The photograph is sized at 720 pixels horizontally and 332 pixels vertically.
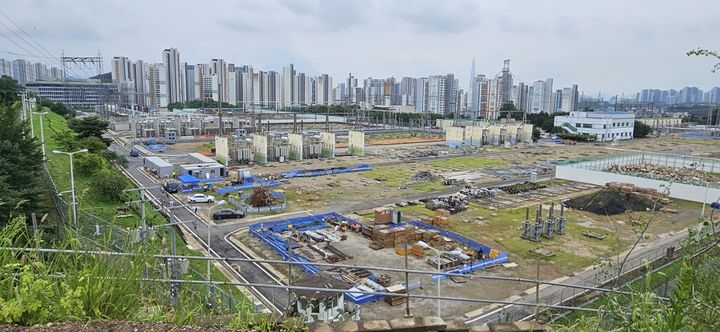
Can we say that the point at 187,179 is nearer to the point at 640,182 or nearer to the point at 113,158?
the point at 113,158

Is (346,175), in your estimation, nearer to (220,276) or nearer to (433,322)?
(220,276)

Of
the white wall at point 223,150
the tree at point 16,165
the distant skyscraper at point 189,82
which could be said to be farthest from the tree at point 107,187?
the distant skyscraper at point 189,82

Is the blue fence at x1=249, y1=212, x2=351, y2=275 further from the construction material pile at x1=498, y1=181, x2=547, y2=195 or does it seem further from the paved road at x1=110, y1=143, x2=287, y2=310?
the construction material pile at x1=498, y1=181, x2=547, y2=195

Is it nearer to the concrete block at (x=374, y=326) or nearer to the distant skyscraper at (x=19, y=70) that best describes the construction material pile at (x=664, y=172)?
the concrete block at (x=374, y=326)

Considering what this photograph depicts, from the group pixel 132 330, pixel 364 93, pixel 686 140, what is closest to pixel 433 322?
pixel 132 330

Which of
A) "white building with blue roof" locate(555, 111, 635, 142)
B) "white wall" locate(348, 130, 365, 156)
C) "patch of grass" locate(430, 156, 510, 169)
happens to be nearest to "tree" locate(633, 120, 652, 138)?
"white building with blue roof" locate(555, 111, 635, 142)

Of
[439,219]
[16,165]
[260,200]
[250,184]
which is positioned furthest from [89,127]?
[439,219]

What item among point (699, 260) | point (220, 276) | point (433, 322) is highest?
point (699, 260)
